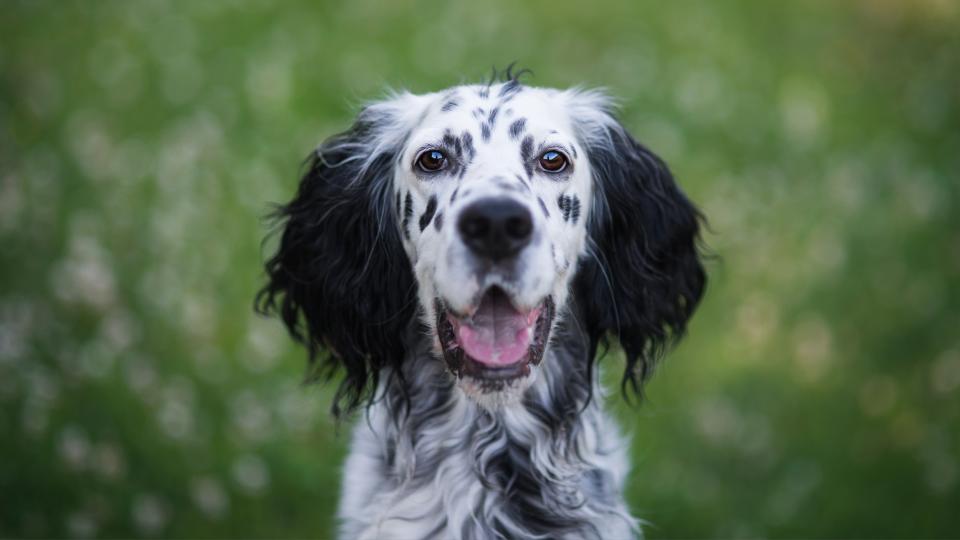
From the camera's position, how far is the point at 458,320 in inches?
123

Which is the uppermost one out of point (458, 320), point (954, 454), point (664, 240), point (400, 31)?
point (400, 31)

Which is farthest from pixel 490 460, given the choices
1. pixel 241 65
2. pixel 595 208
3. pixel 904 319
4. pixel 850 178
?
pixel 241 65

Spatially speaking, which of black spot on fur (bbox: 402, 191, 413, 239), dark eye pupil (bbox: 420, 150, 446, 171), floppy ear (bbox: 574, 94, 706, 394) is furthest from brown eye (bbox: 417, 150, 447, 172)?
floppy ear (bbox: 574, 94, 706, 394)

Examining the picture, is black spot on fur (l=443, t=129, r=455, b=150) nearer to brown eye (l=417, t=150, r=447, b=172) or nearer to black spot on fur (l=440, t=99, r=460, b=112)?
brown eye (l=417, t=150, r=447, b=172)

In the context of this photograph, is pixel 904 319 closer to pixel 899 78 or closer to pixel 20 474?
pixel 899 78

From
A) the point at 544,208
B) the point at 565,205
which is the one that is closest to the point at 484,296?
the point at 544,208

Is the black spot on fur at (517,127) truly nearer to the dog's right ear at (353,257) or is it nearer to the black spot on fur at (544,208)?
the black spot on fur at (544,208)

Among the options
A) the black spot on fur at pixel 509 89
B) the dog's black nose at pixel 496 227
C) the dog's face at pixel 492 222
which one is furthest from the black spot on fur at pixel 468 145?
the dog's black nose at pixel 496 227

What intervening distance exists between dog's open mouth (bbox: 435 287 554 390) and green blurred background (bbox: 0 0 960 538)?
1.11 meters

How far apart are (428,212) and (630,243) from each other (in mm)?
753

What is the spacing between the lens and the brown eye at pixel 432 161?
3307mm

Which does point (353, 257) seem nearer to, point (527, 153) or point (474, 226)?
point (527, 153)

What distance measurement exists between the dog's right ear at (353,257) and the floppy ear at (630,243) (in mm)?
590

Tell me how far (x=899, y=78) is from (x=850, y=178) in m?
1.55
